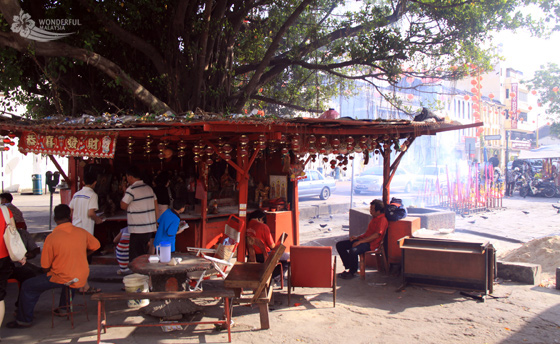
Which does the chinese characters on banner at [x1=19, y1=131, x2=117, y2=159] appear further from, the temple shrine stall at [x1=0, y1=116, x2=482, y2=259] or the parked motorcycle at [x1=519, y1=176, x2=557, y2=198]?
the parked motorcycle at [x1=519, y1=176, x2=557, y2=198]

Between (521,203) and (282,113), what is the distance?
42.6ft

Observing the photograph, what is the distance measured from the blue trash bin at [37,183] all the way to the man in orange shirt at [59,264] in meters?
19.6

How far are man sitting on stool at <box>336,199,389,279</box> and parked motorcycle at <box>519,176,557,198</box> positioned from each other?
66.3 feet

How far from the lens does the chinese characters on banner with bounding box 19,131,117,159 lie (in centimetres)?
622

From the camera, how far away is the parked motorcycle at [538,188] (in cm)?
2330

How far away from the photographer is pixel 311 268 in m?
5.72

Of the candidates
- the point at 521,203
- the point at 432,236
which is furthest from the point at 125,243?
the point at 521,203

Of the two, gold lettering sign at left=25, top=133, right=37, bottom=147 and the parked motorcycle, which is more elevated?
gold lettering sign at left=25, top=133, right=37, bottom=147

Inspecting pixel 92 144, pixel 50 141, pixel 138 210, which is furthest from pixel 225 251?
pixel 50 141

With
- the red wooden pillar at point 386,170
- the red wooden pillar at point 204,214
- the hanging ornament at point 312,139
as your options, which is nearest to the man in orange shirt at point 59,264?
the red wooden pillar at point 204,214

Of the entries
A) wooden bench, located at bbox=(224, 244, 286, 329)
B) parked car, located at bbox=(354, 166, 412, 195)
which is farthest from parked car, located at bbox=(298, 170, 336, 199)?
wooden bench, located at bbox=(224, 244, 286, 329)

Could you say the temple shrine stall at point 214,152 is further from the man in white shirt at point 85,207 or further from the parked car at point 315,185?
the parked car at point 315,185

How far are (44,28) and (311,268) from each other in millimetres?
7988

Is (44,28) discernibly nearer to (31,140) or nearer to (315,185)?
(31,140)
